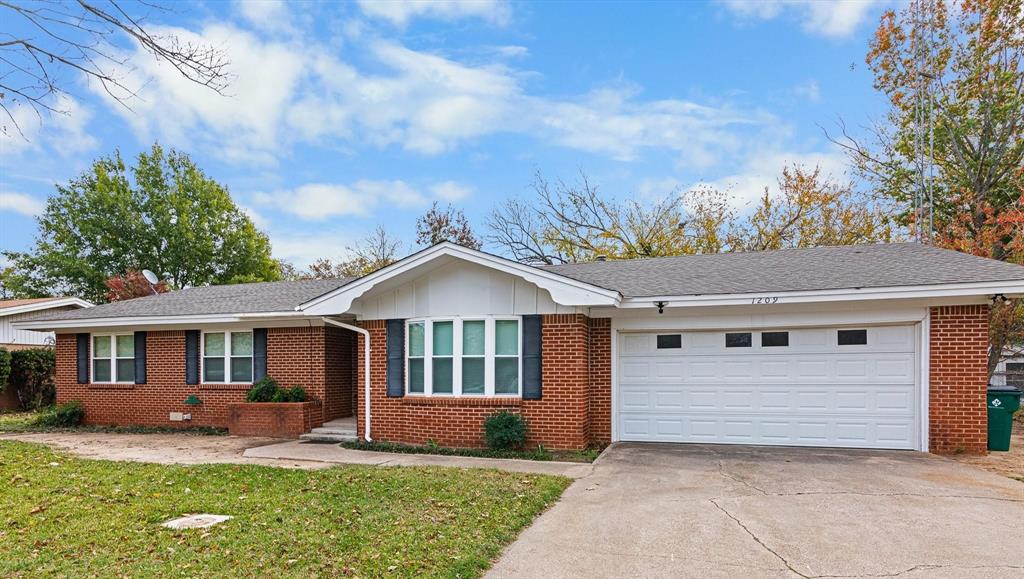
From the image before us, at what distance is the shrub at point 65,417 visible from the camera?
1367 centimetres

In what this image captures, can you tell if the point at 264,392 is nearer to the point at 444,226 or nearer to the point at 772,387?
the point at 772,387

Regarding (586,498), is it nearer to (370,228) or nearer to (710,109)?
(710,109)

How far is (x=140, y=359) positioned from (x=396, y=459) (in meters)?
8.25

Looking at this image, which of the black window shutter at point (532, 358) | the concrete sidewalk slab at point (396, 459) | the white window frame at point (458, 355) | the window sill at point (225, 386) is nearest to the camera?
the concrete sidewalk slab at point (396, 459)

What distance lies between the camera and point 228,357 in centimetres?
1286

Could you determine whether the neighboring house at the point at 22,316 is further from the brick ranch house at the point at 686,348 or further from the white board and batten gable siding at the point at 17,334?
the brick ranch house at the point at 686,348

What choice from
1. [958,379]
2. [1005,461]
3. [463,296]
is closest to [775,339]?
[958,379]

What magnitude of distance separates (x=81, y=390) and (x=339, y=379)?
6.80 m

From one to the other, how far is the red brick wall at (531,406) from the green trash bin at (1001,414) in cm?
576

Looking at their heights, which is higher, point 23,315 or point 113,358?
point 23,315

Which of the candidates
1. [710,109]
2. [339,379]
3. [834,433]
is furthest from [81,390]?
[710,109]

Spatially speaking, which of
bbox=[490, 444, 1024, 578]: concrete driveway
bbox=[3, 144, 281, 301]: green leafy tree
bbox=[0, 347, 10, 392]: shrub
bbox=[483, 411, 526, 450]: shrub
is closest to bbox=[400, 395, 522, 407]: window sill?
bbox=[483, 411, 526, 450]: shrub

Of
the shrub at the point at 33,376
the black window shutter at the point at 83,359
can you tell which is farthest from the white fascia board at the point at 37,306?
the black window shutter at the point at 83,359

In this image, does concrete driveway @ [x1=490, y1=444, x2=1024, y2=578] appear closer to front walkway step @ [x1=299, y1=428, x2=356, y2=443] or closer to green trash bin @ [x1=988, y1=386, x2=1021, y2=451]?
green trash bin @ [x1=988, y1=386, x2=1021, y2=451]
